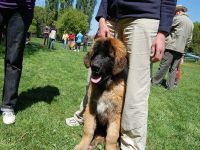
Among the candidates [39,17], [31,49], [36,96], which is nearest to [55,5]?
[39,17]

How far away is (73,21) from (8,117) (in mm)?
61481

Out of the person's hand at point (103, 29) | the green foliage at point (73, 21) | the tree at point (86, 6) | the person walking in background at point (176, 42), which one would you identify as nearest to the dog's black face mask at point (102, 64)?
the person's hand at point (103, 29)

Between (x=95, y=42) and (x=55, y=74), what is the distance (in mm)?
5473

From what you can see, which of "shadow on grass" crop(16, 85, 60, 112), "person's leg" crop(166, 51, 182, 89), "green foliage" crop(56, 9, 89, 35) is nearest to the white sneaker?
"shadow on grass" crop(16, 85, 60, 112)

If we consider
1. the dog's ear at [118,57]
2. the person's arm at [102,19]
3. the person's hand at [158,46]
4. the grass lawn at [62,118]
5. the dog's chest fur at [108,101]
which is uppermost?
the person's arm at [102,19]

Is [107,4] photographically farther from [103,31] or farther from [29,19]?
[29,19]

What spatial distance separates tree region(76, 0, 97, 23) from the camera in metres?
69.6

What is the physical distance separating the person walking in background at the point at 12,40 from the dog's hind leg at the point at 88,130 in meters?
1.11

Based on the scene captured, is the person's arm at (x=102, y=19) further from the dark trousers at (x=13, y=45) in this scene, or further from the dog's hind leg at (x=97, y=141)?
the dog's hind leg at (x=97, y=141)

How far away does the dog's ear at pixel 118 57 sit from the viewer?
416 cm

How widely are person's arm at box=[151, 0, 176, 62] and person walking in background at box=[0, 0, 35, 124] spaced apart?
188cm

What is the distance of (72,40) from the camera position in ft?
113

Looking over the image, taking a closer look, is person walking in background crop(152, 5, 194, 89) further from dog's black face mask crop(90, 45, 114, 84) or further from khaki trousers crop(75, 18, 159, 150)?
dog's black face mask crop(90, 45, 114, 84)

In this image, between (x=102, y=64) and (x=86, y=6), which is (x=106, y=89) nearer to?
(x=102, y=64)
